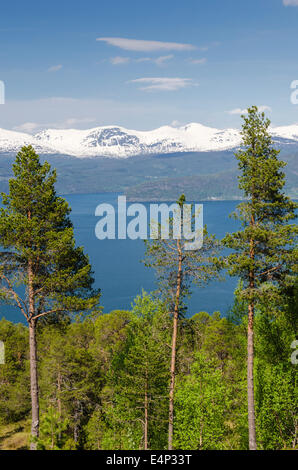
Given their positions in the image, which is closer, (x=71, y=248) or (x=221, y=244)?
(x=221, y=244)

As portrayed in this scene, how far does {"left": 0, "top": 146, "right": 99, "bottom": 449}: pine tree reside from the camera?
61.9 ft

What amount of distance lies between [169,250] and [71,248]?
4934mm

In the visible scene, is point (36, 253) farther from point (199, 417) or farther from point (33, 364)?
point (199, 417)

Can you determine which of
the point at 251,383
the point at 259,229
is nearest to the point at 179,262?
the point at 259,229

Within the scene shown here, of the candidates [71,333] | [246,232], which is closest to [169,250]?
[246,232]

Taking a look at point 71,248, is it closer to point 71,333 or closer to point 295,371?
point 295,371

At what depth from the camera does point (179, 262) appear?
18.5 metres

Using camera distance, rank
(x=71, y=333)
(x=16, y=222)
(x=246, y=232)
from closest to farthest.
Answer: (x=246, y=232), (x=16, y=222), (x=71, y=333)

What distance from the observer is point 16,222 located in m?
18.8

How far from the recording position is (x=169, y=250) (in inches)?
735

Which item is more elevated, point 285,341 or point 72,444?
point 285,341

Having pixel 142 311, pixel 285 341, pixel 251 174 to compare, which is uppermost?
pixel 251 174

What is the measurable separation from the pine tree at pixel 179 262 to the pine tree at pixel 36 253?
3.81 metres
